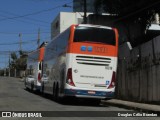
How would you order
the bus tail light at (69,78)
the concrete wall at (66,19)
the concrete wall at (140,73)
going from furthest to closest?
the concrete wall at (66,19)
the concrete wall at (140,73)
the bus tail light at (69,78)

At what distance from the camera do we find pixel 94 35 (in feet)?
76.6

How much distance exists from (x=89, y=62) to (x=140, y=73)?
4.76m

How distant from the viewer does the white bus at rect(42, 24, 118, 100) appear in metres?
23.1

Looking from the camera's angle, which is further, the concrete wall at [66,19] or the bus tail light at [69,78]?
the concrete wall at [66,19]

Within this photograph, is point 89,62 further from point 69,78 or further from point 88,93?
point 88,93

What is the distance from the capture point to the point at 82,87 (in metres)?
23.3

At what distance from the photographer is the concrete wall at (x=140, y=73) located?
24.4m

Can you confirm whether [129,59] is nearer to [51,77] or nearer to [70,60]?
[51,77]

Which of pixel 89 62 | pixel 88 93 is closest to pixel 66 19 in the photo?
pixel 89 62

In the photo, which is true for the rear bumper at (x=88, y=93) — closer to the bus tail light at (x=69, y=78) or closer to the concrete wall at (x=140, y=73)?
the bus tail light at (x=69, y=78)

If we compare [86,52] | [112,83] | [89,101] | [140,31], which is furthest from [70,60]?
[140,31]

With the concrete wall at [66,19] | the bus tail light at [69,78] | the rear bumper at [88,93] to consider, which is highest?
the concrete wall at [66,19]

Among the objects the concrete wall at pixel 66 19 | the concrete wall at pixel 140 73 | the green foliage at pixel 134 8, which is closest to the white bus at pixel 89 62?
the concrete wall at pixel 140 73

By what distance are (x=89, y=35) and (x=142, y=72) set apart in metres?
4.92
